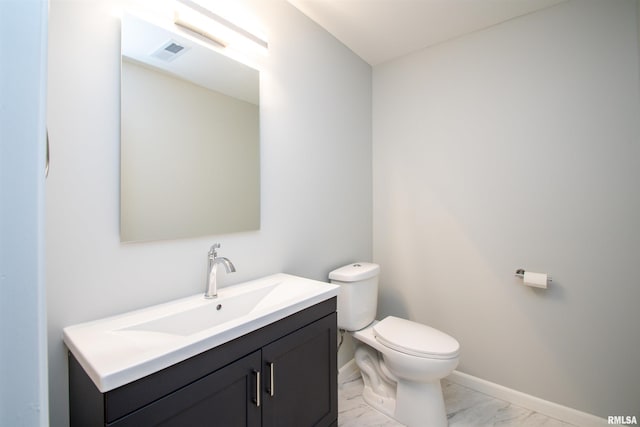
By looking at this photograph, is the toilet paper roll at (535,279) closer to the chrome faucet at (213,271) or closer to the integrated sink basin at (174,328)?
the integrated sink basin at (174,328)

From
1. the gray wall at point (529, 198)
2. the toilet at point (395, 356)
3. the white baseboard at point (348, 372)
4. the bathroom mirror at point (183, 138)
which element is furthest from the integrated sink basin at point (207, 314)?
the gray wall at point (529, 198)

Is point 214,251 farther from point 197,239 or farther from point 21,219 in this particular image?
point 21,219

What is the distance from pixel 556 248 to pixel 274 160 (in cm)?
176

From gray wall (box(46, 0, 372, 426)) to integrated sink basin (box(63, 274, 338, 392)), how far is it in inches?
3.7

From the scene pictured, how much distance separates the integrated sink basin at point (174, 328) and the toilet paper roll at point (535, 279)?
1228mm

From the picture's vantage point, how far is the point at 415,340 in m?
1.61

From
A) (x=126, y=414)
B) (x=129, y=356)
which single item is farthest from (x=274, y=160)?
(x=126, y=414)

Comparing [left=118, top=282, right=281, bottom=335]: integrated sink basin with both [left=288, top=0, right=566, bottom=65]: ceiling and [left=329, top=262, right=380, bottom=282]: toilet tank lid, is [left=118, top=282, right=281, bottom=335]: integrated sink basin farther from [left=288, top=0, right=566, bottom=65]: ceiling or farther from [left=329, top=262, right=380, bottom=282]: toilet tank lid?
[left=288, top=0, right=566, bottom=65]: ceiling

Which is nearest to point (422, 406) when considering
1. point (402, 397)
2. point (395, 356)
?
point (402, 397)

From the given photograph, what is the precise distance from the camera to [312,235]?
185 cm

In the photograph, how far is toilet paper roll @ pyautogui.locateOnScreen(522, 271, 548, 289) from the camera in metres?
1.67

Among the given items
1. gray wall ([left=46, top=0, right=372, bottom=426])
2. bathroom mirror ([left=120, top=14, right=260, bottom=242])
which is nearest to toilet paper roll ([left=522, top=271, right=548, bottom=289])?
gray wall ([left=46, top=0, right=372, bottom=426])

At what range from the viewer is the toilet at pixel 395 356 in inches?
59.7

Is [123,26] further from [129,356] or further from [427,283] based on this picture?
[427,283]
